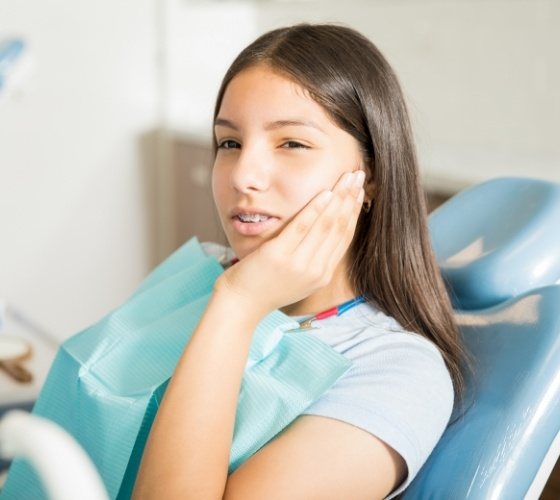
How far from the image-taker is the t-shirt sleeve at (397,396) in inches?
37.3

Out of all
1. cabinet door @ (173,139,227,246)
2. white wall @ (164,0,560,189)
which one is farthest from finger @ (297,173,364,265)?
cabinet door @ (173,139,227,246)

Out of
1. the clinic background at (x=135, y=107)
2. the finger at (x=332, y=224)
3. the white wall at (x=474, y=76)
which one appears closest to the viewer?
the finger at (x=332, y=224)

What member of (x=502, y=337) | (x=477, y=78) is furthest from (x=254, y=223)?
(x=477, y=78)

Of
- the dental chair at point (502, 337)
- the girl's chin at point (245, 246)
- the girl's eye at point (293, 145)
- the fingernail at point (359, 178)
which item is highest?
the girl's eye at point (293, 145)

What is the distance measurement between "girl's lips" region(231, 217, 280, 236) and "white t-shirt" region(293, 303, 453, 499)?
15cm

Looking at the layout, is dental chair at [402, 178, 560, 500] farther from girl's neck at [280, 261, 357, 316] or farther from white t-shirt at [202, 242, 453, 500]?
girl's neck at [280, 261, 357, 316]

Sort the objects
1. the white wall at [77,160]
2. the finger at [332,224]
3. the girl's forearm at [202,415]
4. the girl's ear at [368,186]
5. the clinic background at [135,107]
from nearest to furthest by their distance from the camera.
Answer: the girl's forearm at [202,415] < the finger at [332,224] < the girl's ear at [368,186] < the clinic background at [135,107] < the white wall at [77,160]

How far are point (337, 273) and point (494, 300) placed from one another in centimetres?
28

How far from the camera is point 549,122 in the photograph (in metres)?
2.45

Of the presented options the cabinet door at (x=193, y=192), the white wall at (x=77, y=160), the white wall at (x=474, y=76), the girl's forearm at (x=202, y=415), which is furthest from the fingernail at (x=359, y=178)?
the white wall at (x=77, y=160)

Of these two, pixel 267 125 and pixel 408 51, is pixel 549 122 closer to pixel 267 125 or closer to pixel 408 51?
pixel 408 51

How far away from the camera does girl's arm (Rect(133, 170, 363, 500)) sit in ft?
2.95

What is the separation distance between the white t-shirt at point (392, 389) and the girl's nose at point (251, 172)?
0.65 feet

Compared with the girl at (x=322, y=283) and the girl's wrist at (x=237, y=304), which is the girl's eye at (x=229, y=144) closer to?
the girl at (x=322, y=283)
